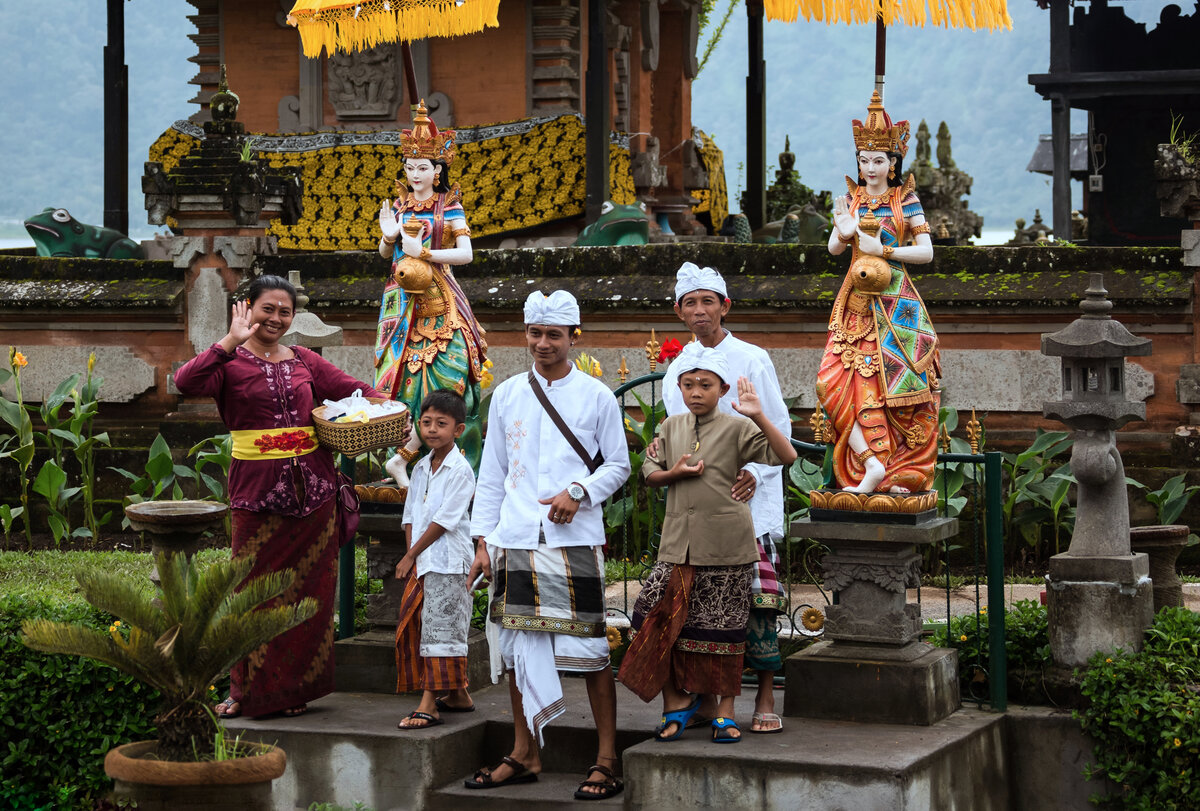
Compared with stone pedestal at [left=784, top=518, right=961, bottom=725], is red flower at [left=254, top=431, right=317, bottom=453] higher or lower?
higher

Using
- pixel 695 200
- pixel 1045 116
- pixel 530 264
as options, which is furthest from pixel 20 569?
pixel 1045 116

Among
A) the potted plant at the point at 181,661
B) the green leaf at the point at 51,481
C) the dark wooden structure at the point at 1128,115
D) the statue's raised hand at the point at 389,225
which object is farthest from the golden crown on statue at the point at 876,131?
the dark wooden structure at the point at 1128,115

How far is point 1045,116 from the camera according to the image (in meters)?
76.1

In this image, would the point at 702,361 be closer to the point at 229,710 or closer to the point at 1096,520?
the point at 1096,520

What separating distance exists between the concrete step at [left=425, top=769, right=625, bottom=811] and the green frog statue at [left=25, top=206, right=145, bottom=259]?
27.9ft

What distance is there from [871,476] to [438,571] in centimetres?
180

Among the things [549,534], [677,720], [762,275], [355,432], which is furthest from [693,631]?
[762,275]

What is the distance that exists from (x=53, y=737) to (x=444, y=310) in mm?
2540

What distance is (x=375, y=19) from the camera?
27.0 ft

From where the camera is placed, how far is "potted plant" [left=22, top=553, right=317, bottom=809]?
5070mm

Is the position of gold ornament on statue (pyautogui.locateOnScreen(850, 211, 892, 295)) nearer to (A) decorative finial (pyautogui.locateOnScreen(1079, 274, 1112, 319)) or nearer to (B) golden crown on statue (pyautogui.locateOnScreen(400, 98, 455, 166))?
(A) decorative finial (pyautogui.locateOnScreen(1079, 274, 1112, 319))

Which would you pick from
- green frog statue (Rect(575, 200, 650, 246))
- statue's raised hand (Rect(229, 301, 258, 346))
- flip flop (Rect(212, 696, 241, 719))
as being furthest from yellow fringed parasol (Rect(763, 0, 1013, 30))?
green frog statue (Rect(575, 200, 650, 246))

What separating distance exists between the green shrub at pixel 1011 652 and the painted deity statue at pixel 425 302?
2314 millimetres

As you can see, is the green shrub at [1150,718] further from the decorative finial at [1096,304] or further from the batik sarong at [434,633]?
the batik sarong at [434,633]
